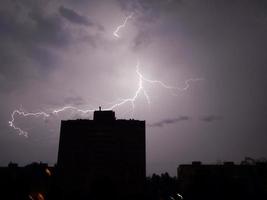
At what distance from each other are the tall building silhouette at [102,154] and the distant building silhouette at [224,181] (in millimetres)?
12728

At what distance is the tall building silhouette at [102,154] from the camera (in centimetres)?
6419

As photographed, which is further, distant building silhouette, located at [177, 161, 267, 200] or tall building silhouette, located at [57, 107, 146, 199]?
tall building silhouette, located at [57, 107, 146, 199]

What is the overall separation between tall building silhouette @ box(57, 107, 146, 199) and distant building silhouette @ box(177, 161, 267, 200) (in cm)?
1273

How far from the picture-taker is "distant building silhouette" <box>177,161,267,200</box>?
50.1 metres

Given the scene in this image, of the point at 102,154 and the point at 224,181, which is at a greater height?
the point at 102,154

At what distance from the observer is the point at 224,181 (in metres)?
55.2

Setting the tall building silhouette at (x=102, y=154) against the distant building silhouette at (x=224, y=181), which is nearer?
the distant building silhouette at (x=224, y=181)

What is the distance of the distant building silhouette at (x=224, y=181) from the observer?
164 ft

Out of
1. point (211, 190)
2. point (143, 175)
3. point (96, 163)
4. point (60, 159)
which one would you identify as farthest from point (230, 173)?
point (60, 159)

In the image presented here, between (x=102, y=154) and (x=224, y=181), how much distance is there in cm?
2750

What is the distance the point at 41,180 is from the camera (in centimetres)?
3547

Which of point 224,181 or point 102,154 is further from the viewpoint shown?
point 102,154

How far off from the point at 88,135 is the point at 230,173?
34486 millimetres

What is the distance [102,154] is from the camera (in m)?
66.3
